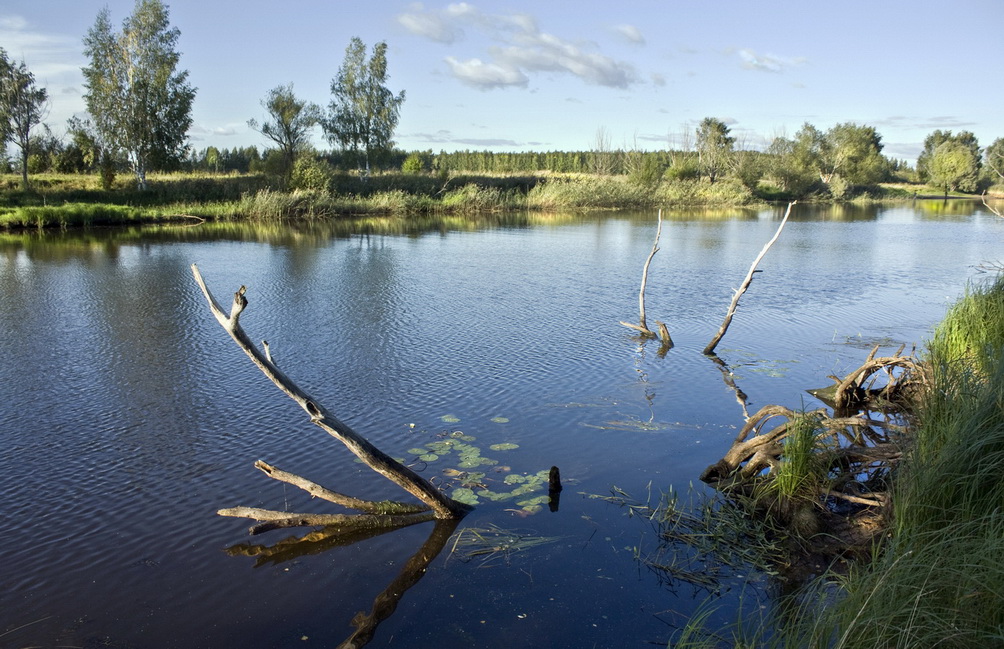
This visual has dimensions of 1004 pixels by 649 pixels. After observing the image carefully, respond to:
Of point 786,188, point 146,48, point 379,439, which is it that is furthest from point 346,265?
point 786,188

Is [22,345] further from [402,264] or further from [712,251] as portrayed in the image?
[712,251]

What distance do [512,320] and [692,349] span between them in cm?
342

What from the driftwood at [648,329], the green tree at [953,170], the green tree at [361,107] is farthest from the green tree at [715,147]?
the driftwood at [648,329]

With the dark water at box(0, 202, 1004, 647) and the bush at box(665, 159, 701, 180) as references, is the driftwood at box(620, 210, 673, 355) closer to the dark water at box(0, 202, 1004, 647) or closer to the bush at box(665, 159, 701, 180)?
the dark water at box(0, 202, 1004, 647)

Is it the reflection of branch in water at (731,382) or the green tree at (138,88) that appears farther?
the green tree at (138,88)

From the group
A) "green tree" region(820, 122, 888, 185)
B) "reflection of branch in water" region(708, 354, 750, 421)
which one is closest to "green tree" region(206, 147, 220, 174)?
"reflection of branch in water" region(708, 354, 750, 421)

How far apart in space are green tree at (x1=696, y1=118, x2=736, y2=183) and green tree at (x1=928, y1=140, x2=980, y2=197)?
654 inches

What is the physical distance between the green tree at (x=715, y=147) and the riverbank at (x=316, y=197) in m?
10.6

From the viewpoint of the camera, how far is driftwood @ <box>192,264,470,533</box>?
5.16m

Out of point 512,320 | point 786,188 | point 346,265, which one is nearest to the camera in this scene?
point 512,320

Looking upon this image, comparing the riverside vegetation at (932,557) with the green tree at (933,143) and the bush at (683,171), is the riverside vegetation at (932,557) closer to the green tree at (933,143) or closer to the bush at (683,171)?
the bush at (683,171)

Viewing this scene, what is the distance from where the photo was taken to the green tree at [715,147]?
65.4 m

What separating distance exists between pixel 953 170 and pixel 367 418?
78.8 m

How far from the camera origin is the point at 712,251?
2541 centimetres
